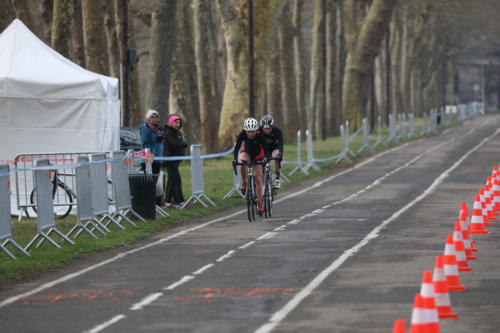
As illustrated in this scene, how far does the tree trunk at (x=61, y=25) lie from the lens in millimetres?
36594

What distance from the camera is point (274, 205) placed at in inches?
975

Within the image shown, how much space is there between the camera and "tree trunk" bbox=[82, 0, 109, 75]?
121ft

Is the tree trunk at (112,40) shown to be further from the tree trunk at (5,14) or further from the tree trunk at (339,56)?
the tree trunk at (339,56)

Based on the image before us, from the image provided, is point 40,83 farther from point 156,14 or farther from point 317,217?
point 156,14

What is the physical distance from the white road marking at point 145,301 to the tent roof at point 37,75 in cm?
1093

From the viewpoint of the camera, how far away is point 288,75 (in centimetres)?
5688

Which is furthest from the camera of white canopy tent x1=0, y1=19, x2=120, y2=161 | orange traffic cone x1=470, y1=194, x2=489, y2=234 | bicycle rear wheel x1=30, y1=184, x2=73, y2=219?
white canopy tent x1=0, y1=19, x2=120, y2=161

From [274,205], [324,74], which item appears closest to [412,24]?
[324,74]

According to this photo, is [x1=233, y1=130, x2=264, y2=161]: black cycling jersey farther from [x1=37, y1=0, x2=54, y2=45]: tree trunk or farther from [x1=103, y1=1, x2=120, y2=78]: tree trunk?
[x1=103, y1=1, x2=120, y2=78]: tree trunk

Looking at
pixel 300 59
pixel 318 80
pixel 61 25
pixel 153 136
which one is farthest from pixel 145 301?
pixel 318 80

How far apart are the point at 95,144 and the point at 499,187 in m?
8.28

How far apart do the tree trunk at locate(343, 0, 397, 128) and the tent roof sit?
34669mm

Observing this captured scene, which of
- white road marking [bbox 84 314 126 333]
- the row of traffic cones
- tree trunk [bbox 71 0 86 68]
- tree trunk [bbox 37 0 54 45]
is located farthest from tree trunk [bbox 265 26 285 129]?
white road marking [bbox 84 314 126 333]

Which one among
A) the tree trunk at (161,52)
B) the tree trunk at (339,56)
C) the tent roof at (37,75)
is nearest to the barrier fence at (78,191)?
the tent roof at (37,75)
